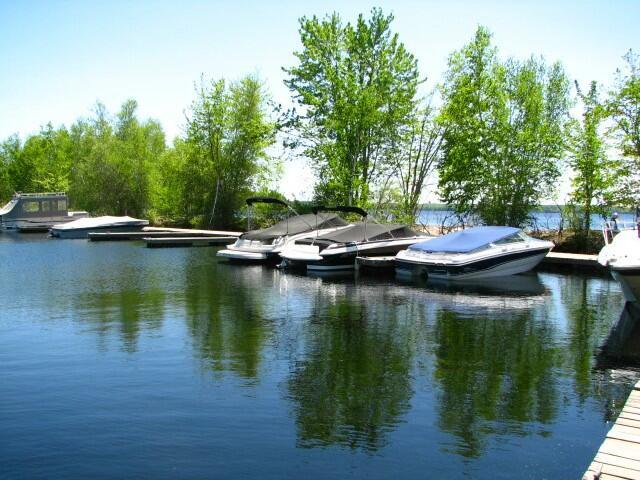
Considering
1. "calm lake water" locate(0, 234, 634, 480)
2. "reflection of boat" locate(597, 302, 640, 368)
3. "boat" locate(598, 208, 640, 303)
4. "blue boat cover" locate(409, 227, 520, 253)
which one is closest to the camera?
"calm lake water" locate(0, 234, 634, 480)

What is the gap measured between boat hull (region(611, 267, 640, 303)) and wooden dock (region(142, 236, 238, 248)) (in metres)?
24.9

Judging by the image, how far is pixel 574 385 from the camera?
374 inches

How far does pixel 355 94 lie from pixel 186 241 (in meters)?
13.0

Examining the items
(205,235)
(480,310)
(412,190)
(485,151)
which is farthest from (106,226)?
(480,310)

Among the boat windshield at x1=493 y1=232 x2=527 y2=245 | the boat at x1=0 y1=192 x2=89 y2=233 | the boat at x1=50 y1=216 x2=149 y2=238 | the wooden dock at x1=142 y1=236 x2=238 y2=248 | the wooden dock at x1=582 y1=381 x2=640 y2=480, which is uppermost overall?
the boat at x1=0 y1=192 x2=89 y2=233

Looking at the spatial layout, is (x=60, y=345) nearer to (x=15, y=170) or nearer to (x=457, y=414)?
(x=457, y=414)

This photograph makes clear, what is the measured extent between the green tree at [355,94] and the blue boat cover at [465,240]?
11.9 metres

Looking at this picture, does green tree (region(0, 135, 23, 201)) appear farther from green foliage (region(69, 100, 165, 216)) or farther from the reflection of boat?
the reflection of boat

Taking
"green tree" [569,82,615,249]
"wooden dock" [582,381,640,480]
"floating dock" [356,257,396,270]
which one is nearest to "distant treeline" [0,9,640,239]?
"green tree" [569,82,615,249]

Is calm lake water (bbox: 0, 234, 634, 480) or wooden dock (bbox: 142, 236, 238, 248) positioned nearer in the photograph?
calm lake water (bbox: 0, 234, 634, 480)

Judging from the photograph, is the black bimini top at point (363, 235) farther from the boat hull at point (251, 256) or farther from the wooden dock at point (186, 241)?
the wooden dock at point (186, 241)

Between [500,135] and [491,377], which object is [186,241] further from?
[491,377]

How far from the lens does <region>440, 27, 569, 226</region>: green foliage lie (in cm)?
3053

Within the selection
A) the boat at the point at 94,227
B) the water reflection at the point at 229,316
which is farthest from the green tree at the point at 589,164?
the boat at the point at 94,227
